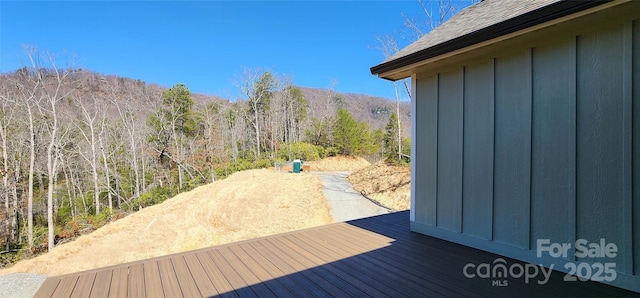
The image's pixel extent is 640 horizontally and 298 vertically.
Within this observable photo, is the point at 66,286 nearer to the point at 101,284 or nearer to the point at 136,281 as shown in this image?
the point at 101,284

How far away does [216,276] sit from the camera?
2.12 meters

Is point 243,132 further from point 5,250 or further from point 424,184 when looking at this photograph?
point 424,184

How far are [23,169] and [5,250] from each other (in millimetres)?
4339

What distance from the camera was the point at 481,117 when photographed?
2.59 meters

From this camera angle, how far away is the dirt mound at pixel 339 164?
1930 centimetres

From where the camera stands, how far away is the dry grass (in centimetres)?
696

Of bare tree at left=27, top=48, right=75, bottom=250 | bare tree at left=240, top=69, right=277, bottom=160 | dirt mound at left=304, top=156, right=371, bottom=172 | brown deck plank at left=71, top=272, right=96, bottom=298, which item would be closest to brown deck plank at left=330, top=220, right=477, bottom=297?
brown deck plank at left=71, top=272, right=96, bottom=298

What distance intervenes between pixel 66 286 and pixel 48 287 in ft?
0.38

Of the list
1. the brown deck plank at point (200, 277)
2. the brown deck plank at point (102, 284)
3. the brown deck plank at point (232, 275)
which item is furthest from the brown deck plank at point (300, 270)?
the brown deck plank at point (102, 284)

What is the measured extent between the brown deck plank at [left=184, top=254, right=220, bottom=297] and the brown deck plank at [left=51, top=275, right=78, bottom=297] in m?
0.77
